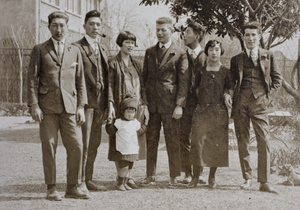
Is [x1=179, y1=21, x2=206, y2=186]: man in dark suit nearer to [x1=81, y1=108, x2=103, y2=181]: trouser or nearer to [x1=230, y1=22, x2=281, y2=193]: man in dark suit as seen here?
[x1=230, y1=22, x2=281, y2=193]: man in dark suit

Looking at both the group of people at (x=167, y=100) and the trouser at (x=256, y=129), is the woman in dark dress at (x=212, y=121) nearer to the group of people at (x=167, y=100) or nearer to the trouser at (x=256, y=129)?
the group of people at (x=167, y=100)

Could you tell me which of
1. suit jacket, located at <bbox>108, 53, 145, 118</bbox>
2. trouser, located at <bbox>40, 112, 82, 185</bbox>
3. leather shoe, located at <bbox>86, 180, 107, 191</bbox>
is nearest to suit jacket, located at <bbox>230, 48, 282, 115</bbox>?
suit jacket, located at <bbox>108, 53, 145, 118</bbox>

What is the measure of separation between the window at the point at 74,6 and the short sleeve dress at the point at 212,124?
16286mm

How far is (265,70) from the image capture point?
5559 millimetres

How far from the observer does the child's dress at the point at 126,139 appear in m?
5.48

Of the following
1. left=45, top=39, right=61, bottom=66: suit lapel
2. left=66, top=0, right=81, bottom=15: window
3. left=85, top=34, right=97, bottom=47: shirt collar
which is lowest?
left=45, top=39, right=61, bottom=66: suit lapel

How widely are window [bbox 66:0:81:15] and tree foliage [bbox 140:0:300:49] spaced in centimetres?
1359

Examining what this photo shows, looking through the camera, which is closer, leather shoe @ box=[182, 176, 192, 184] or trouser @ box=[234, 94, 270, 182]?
trouser @ box=[234, 94, 270, 182]

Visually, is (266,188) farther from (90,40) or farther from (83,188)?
(90,40)

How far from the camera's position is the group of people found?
5430mm

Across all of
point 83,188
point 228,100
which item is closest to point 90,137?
point 83,188

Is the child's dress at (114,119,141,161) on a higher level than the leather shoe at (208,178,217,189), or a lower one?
higher

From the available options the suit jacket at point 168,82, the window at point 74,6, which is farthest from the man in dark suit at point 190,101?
the window at point 74,6

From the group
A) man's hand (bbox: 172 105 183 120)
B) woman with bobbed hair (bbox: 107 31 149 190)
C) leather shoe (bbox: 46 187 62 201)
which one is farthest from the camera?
man's hand (bbox: 172 105 183 120)
